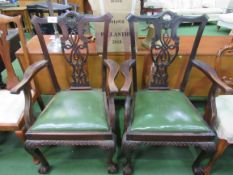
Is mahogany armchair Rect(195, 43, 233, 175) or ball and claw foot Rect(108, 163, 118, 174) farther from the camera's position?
ball and claw foot Rect(108, 163, 118, 174)

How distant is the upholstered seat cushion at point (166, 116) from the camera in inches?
47.2

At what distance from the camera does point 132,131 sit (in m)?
1.21

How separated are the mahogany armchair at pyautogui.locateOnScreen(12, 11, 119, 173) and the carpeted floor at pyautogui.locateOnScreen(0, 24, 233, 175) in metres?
0.13

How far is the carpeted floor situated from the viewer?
1478 millimetres

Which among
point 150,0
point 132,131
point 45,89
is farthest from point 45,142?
point 150,0

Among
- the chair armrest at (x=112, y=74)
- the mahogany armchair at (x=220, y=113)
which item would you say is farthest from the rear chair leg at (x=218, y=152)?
the chair armrest at (x=112, y=74)

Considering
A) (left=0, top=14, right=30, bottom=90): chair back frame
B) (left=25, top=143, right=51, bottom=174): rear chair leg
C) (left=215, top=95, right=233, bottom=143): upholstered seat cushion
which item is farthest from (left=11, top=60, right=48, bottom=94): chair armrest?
(left=215, top=95, right=233, bottom=143): upholstered seat cushion

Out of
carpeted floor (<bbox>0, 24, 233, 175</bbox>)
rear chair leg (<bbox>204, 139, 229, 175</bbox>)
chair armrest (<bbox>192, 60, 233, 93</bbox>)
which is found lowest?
carpeted floor (<bbox>0, 24, 233, 175</bbox>)

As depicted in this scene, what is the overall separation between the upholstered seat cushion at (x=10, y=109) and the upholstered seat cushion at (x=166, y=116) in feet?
2.43

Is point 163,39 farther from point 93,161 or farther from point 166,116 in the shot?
point 93,161

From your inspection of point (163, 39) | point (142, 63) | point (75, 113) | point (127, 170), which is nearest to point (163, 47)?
point (163, 39)

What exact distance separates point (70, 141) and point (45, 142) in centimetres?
15

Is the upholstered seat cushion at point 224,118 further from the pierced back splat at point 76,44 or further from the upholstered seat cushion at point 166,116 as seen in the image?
the pierced back splat at point 76,44

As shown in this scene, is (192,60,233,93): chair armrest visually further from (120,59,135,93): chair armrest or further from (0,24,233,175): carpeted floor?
(0,24,233,175): carpeted floor
